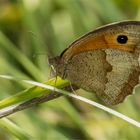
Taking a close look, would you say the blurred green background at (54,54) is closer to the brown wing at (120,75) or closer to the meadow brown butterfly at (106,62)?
the meadow brown butterfly at (106,62)

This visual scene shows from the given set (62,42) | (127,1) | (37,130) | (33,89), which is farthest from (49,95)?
(127,1)

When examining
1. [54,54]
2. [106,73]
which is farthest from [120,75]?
[54,54]

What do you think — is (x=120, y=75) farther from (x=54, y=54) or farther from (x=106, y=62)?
(x=54, y=54)

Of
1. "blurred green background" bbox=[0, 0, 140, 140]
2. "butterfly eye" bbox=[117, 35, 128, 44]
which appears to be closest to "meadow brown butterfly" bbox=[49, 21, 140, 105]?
"butterfly eye" bbox=[117, 35, 128, 44]

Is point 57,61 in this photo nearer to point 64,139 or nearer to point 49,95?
point 64,139

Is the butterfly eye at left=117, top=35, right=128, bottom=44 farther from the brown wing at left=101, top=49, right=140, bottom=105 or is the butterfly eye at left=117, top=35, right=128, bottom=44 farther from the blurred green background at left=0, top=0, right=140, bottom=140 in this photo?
the blurred green background at left=0, top=0, right=140, bottom=140
